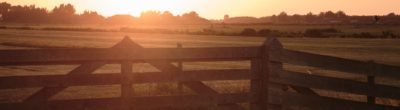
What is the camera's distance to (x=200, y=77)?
7.57 m

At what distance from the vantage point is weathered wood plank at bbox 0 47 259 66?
22.2 feet

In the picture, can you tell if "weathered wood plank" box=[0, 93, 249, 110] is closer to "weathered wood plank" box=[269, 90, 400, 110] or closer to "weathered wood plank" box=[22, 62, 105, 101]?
"weathered wood plank" box=[22, 62, 105, 101]

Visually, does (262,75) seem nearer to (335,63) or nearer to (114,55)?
(335,63)

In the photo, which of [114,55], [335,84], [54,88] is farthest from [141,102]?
[335,84]

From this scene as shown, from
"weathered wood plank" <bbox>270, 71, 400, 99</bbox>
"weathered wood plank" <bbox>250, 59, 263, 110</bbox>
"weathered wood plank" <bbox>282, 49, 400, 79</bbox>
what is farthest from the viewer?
"weathered wood plank" <bbox>282, 49, 400, 79</bbox>

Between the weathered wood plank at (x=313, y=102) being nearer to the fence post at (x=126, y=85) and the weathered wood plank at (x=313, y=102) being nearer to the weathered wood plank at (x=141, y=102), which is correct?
the weathered wood plank at (x=141, y=102)

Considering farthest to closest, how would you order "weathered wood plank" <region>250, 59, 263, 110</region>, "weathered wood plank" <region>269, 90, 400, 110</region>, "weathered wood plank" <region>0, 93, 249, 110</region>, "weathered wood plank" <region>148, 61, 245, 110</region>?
"weathered wood plank" <region>269, 90, 400, 110</region>
"weathered wood plank" <region>250, 59, 263, 110</region>
"weathered wood plank" <region>148, 61, 245, 110</region>
"weathered wood plank" <region>0, 93, 249, 110</region>

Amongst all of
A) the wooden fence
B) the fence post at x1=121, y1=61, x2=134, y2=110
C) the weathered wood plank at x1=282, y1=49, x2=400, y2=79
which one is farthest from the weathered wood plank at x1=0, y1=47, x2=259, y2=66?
the weathered wood plank at x1=282, y1=49, x2=400, y2=79

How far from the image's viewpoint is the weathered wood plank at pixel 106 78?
22.6 ft

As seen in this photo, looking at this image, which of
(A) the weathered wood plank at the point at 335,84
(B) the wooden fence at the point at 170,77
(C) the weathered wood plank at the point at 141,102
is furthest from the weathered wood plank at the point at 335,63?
(C) the weathered wood plank at the point at 141,102

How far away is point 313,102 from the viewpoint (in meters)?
8.64

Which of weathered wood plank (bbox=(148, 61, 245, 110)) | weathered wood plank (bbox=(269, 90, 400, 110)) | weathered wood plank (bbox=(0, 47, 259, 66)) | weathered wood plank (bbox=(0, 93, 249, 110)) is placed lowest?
weathered wood plank (bbox=(269, 90, 400, 110))

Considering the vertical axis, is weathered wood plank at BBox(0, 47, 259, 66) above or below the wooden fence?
above

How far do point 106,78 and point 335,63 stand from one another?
Result: 11.7ft
